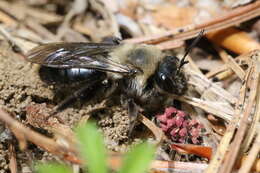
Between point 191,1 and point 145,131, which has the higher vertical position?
point 191,1

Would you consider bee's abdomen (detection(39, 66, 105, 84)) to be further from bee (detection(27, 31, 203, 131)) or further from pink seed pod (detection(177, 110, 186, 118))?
pink seed pod (detection(177, 110, 186, 118))

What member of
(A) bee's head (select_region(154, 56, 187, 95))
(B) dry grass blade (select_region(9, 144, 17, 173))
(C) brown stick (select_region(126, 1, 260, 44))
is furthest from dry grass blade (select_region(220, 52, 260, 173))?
(B) dry grass blade (select_region(9, 144, 17, 173))

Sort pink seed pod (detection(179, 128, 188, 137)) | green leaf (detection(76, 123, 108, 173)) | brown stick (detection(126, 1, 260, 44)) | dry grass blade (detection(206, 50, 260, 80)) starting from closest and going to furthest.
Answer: green leaf (detection(76, 123, 108, 173)) < pink seed pod (detection(179, 128, 188, 137)) < dry grass blade (detection(206, 50, 260, 80)) < brown stick (detection(126, 1, 260, 44))

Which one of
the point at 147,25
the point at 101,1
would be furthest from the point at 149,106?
the point at 101,1

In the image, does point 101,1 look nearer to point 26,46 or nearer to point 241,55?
point 26,46

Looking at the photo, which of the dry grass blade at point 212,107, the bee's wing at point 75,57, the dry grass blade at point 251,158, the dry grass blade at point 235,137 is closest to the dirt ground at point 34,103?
the bee's wing at point 75,57

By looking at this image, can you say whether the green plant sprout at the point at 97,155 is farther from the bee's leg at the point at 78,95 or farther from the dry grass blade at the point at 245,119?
the bee's leg at the point at 78,95

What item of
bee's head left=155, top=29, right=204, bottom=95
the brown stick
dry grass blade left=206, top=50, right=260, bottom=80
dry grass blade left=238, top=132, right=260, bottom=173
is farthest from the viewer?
the brown stick

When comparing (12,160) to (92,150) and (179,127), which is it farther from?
(92,150)
